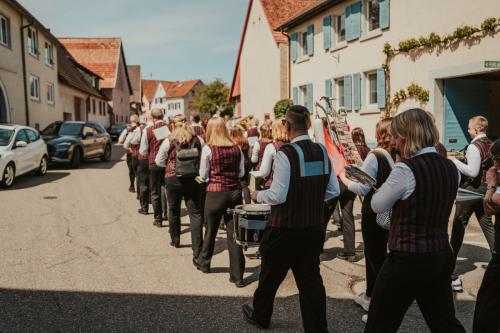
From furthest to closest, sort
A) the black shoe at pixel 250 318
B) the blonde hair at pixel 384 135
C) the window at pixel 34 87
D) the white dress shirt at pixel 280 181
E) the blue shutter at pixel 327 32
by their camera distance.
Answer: the window at pixel 34 87
the blue shutter at pixel 327 32
the blonde hair at pixel 384 135
the black shoe at pixel 250 318
the white dress shirt at pixel 280 181

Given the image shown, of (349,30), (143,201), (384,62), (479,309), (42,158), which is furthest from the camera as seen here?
(349,30)

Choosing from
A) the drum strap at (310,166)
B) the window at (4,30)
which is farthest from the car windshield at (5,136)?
the drum strap at (310,166)

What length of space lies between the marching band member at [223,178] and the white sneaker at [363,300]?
1.29m

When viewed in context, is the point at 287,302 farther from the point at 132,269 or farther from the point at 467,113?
the point at 467,113

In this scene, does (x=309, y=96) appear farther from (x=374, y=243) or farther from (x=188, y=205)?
(x=374, y=243)

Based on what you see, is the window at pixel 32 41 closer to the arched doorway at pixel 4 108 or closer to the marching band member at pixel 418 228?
the arched doorway at pixel 4 108

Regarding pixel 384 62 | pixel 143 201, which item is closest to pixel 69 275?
pixel 143 201

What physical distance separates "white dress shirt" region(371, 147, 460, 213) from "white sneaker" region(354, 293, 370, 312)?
191 cm

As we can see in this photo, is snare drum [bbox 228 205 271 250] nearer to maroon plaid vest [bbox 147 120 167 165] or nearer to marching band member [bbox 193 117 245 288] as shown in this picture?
marching band member [bbox 193 117 245 288]

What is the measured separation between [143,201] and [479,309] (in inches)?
280

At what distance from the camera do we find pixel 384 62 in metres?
16.4

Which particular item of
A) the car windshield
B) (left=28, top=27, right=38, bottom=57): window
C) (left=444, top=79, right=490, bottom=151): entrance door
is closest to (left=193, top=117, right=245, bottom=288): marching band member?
the car windshield

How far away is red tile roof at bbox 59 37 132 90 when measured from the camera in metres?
52.5

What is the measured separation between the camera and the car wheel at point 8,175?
40.1 feet
